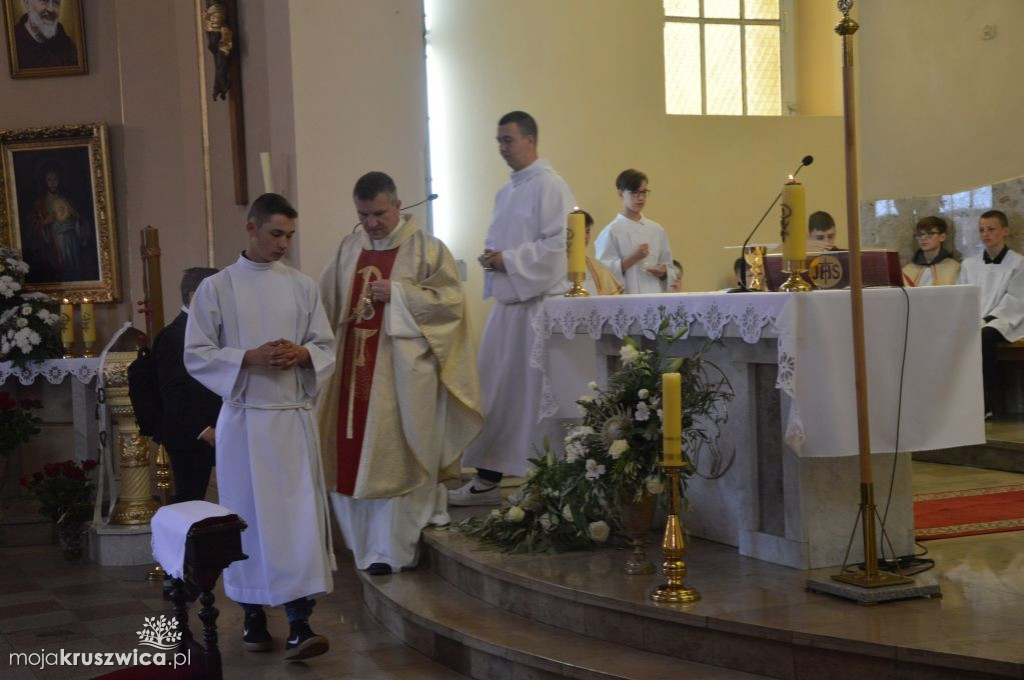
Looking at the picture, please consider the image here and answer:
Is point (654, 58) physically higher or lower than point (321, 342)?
higher

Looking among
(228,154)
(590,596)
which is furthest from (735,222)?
(590,596)

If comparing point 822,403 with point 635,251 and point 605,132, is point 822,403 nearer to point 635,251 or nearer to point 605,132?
point 635,251

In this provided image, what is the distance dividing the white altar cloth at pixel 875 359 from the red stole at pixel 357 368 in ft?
Answer: 5.31

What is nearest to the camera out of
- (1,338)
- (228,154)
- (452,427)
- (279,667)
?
(279,667)

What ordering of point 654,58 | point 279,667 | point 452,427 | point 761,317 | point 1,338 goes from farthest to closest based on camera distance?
point 654,58 → point 1,338 → point 452,427 → point 279,667 → point 761,317

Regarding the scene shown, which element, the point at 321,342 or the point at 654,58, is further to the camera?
the point at 654,58

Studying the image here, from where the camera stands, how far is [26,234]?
28.4 ft

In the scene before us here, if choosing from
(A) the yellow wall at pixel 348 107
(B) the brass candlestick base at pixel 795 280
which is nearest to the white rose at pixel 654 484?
(B) the brass candlestick base at pixel 795 280

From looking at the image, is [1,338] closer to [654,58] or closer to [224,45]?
[224,45]

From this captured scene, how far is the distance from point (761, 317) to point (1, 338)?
546 centimetres

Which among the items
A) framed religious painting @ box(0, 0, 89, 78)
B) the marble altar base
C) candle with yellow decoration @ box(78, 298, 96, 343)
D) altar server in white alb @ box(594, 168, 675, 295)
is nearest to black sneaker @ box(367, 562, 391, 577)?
the marble altar base

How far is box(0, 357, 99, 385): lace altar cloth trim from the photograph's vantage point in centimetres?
763

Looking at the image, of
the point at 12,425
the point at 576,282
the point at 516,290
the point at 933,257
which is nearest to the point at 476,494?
the point at 516,290

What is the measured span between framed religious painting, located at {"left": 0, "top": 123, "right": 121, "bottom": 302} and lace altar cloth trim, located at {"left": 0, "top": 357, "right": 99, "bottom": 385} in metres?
0.99
